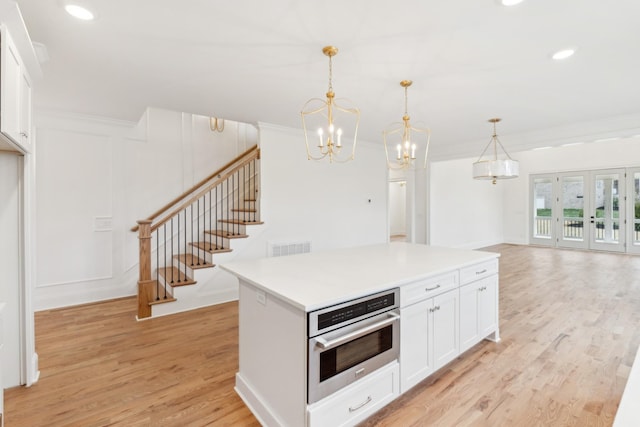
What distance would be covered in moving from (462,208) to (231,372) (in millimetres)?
7538

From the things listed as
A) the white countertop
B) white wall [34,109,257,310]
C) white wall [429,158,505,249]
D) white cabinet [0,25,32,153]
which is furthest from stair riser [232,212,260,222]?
white wall [429,158,505,249]

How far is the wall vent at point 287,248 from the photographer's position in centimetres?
459

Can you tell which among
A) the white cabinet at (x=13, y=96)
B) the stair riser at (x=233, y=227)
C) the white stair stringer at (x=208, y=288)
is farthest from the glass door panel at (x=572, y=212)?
the white cabinet at (x=13, y=96)

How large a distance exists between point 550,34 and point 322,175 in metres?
3.50

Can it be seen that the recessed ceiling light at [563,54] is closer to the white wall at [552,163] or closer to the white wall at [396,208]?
the white wall at [552,163]

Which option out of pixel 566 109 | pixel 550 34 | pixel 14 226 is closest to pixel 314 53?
pixel 550 34

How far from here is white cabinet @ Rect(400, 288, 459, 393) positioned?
6.52ft

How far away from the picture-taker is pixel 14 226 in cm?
220

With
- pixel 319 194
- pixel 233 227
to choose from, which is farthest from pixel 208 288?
pixel 319 194

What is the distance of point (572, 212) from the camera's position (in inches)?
334

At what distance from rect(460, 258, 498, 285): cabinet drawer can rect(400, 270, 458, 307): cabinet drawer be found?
0.13 meters

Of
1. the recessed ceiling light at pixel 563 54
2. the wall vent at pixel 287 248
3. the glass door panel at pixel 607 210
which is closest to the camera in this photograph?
the recessed ceiling light at pixel 563 54

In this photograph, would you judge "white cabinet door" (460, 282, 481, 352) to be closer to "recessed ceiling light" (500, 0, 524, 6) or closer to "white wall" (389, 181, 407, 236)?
"recessed ceiling light" (500, 0, 524, 6)

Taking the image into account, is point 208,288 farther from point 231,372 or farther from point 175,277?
point 231,372
